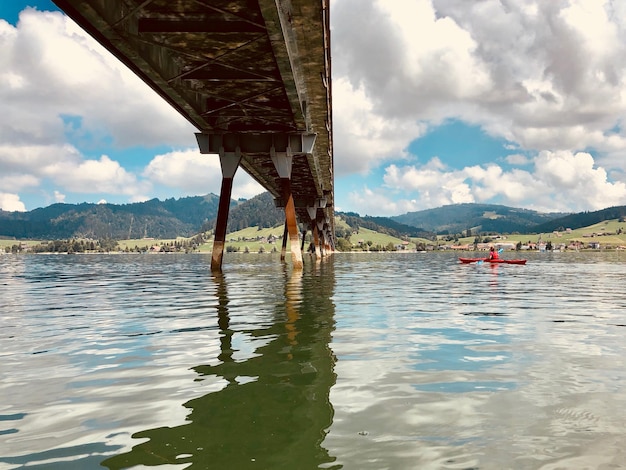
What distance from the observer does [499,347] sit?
874cm

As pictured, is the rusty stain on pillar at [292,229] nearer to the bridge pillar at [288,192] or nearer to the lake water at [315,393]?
the bridge pillar at [288,192]

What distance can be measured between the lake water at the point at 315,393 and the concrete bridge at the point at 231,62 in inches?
420

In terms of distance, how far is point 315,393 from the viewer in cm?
591

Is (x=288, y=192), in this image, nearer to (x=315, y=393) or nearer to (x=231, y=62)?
(x=231, y=62)

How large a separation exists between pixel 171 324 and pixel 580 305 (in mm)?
13484

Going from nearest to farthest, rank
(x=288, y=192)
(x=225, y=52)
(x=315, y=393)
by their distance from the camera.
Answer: (x=315, y=393), (x=225, y=52), (x=288, y=192)

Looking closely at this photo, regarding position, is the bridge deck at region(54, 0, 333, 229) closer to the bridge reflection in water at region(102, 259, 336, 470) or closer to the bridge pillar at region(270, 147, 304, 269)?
the bridge pillar at region(270, 147, 304, 269)

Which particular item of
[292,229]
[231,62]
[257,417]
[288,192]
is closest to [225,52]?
[231,62]

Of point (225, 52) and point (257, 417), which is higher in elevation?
point (225, 52)

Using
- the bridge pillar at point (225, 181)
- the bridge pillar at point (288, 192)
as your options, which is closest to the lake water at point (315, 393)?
the bridge pillar at point (225, 181)

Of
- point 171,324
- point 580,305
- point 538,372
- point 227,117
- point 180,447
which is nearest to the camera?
point 180,447

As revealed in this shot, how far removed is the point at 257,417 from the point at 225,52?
60.6ft

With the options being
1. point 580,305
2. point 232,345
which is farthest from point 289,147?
point 232,345

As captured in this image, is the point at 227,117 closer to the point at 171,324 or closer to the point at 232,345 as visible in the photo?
the point at 171,324
